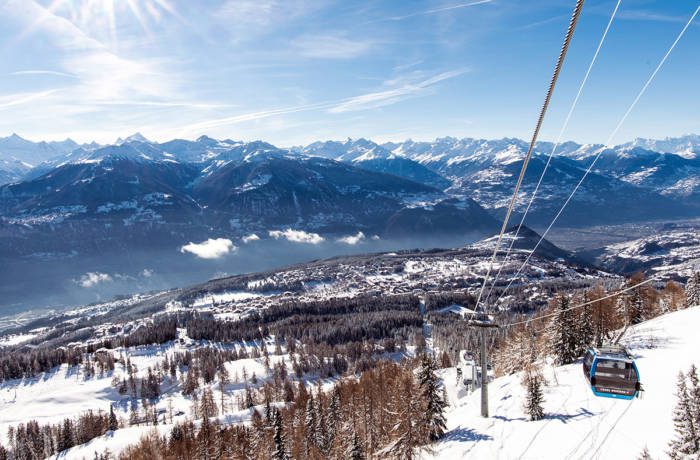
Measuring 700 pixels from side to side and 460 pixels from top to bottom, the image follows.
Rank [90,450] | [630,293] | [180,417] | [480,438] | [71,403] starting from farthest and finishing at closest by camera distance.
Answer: [71,403] < [180,417] < [90,450] < [630,293] < [480,438]

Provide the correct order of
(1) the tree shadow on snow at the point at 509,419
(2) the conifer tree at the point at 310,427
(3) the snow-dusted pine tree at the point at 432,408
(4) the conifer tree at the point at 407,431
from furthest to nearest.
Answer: (2) the conifer tree at the point at 310,427 < (3) the snow-dusted pine tree at the point at 432,408 < (4) the conifer tree at the point at 407,431 < (1) the tree shadow on snow at the point at 509,419

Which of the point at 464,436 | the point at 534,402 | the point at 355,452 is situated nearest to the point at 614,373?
the point at 534,402

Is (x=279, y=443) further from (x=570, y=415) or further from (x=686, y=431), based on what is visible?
(x=686, y=431)

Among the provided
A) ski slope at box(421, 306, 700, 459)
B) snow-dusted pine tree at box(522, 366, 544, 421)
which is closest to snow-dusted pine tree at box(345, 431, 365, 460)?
ski slope at box(421, 306, 700, 459)

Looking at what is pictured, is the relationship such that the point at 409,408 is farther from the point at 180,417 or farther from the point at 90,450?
the point at 180,417

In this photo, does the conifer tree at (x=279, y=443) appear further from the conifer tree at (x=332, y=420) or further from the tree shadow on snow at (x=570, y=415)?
the tree shadow on snow at (x=570, y=415)

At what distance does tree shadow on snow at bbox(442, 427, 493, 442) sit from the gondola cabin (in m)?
14.6

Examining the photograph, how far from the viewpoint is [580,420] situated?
135 ft

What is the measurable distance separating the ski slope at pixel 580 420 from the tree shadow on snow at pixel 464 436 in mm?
110

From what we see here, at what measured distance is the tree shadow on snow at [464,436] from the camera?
142 ft

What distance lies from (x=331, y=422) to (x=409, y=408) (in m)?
42.7

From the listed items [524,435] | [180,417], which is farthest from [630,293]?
[180,417]

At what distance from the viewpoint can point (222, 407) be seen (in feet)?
544

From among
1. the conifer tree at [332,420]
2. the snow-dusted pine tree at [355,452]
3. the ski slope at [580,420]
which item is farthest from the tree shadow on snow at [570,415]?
the conifer tree at [332,420]
